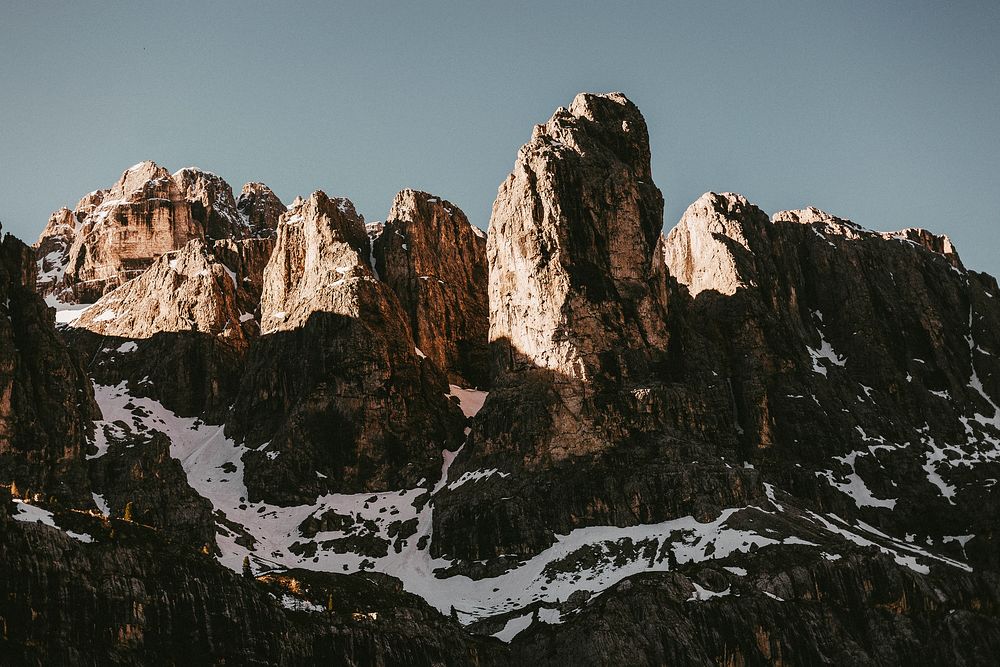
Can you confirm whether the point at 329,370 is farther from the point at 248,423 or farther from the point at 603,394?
the point at 603,394

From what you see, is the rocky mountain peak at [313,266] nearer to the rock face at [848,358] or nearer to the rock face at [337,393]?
the rock face at [337,393]

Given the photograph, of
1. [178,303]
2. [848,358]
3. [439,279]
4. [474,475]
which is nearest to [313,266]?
[439,279]

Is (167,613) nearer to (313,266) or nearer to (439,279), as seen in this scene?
(313,266)

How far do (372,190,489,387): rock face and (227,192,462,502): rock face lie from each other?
6487 mm

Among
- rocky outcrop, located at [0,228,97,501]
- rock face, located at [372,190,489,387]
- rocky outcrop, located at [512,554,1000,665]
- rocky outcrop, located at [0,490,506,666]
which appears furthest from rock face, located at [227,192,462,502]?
rocky outcrop, located at [512,554,1000,665]

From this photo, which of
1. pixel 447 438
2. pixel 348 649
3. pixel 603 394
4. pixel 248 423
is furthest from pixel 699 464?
pixel 248 423

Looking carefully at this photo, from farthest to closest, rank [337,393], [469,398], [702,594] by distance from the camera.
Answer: [469,398] → [337,393] → [702,594]

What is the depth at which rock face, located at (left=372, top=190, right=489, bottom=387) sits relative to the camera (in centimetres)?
17112

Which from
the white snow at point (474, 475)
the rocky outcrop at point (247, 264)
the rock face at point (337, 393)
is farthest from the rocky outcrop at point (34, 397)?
the rocky outcrop at point (247, 264)

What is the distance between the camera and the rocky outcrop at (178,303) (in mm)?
176250

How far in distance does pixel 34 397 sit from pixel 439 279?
7003cm

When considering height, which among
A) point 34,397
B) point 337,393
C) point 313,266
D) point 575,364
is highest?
point 313,266

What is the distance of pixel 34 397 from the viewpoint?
123 metres

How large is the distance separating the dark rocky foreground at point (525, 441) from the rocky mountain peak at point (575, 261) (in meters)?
0.44
